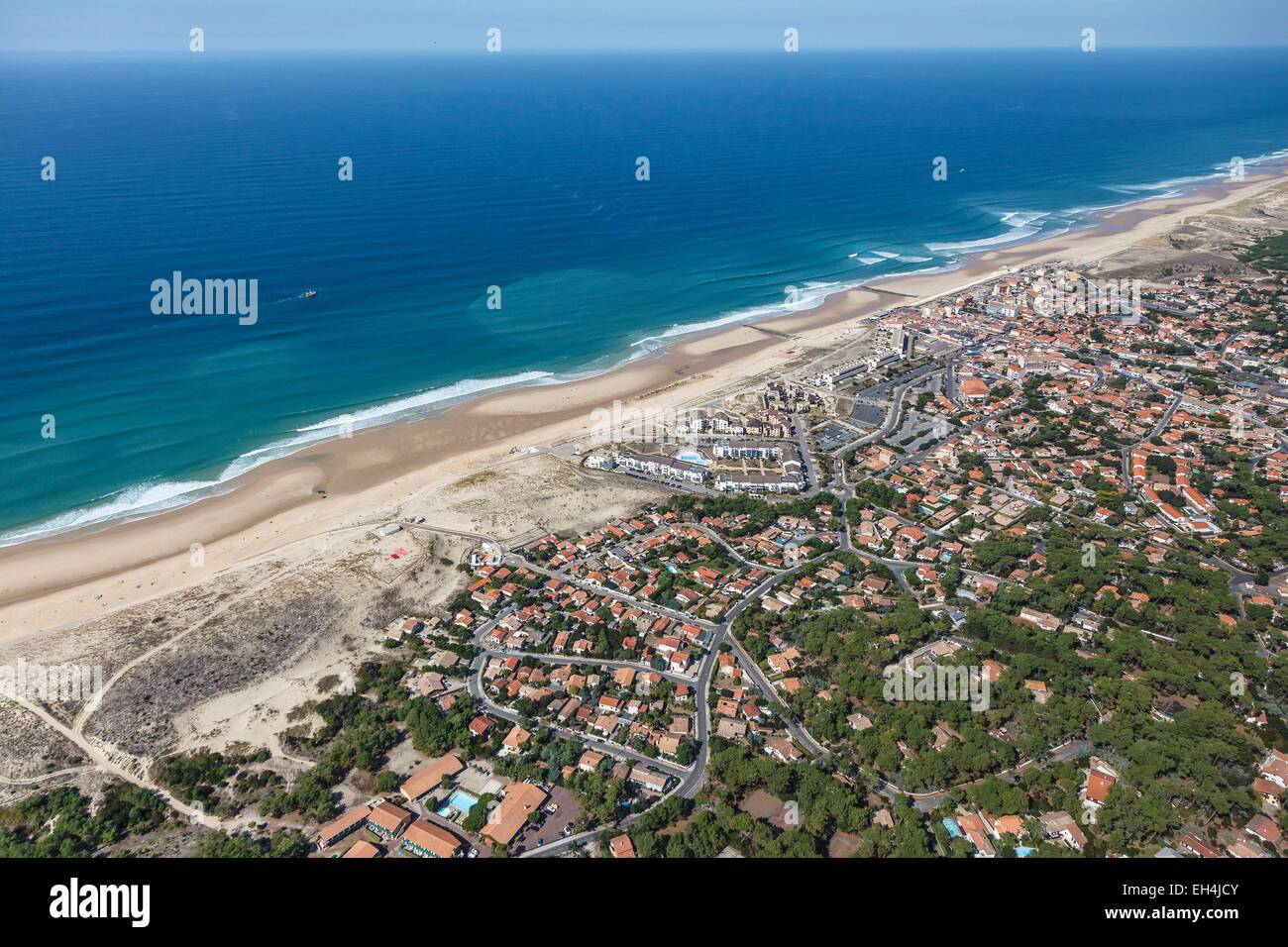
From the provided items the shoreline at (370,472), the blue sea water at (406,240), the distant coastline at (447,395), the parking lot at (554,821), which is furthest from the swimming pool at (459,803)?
the blue sea water at (406,240)

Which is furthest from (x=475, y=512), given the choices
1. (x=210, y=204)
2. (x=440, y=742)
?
(x=210, y=204)

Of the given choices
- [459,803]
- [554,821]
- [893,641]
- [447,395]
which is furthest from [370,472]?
[893,641]

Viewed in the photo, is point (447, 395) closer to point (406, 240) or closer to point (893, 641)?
point (406, 240)

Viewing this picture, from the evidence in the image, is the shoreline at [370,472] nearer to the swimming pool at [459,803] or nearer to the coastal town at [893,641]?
the coastal town at [893,641]

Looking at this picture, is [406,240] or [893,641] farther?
[406,240]

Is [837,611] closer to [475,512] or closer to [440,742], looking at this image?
[440,742]

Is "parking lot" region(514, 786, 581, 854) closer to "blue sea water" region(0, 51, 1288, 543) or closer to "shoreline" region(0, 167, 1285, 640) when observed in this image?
"shoreline" region(0, 167, 1285, 640)

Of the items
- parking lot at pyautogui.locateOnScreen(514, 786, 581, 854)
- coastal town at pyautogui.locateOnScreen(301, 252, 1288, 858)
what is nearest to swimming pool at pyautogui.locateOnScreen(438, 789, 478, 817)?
coastal town at pyautogui.locateOnScreen(301, 252, 1288, 858)
